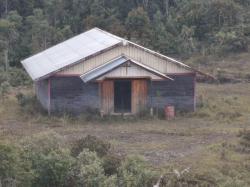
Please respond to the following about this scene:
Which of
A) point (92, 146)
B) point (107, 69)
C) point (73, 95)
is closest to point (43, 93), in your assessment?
point (73, 95)

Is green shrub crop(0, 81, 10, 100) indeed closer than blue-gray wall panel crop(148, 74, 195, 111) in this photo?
No

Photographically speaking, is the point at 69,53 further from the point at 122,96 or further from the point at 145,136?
the point at 145,136

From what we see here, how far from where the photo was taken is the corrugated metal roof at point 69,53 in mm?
23250

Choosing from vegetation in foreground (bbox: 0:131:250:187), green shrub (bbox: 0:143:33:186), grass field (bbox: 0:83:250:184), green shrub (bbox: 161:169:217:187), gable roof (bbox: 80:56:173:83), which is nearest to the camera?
green shrub (bbox: 0:143:33:186)

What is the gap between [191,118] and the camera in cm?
2292

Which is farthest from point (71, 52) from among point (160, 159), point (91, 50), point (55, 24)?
point (55, 24)

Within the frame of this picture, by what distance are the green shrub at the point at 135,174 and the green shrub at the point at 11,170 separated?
183cm

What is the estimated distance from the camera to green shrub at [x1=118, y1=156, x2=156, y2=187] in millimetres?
12531

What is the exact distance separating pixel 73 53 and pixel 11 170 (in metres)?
13.1

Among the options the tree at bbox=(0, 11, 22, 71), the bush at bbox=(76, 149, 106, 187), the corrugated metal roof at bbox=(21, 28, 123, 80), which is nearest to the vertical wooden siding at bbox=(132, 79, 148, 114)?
the corrugated metal roof at bbox=(21, 28, 123, 80)

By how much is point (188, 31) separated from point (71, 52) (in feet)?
55.3

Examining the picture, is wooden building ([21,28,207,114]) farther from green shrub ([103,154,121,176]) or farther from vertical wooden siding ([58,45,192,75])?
green shrub ([103,154,121,176])

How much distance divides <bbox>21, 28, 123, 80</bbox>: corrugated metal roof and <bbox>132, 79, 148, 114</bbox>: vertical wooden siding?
172 cm

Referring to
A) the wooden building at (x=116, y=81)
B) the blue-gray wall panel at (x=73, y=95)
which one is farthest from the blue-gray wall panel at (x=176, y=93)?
the blue-gray wall panel at (x=73, y=95)
